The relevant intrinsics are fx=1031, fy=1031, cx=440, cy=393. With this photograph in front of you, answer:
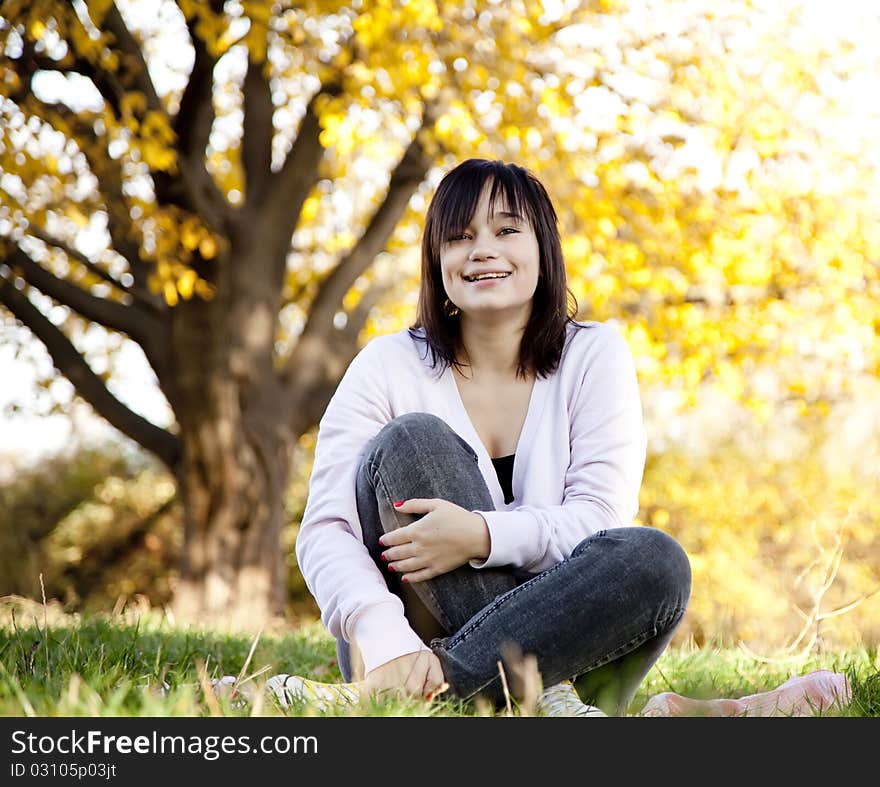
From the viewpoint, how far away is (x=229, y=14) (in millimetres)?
5207

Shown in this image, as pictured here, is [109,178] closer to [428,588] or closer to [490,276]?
[490,276]

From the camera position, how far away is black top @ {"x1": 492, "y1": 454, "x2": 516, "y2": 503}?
7.71 ft

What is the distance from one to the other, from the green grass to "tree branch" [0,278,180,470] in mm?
2860

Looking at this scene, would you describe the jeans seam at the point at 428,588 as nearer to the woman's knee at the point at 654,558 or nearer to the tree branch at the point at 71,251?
the woman's knee at the point at 654,558

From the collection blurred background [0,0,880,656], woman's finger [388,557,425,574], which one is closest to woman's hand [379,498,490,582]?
woman's finger [388,557,425,574]

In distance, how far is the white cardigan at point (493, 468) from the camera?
1.99 meters

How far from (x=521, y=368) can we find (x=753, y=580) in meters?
7.80

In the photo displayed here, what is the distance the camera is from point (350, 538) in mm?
2119

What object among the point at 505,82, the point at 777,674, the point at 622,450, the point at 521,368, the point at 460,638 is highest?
the point at 505,82

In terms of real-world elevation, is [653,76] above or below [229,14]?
below

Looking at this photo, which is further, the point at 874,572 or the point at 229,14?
the point at 874,572
